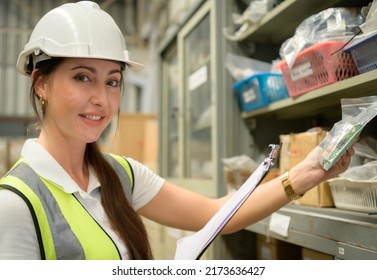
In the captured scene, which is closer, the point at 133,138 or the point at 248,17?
the point at 248,17

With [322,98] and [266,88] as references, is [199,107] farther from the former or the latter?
[322,98]

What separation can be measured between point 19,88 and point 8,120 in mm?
562

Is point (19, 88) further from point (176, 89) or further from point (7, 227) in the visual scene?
point (7, 227)

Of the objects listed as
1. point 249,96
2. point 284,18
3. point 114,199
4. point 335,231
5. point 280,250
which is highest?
point 284,18

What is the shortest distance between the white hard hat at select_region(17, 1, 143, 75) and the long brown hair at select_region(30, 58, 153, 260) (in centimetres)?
4

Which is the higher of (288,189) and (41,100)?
(41,100)

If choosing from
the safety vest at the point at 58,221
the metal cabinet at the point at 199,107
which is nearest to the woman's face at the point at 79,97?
the safety vest at the point at 58,221

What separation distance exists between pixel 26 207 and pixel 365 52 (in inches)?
37.1

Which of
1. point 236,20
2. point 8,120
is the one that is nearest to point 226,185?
point 236,20

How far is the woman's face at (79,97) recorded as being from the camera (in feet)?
3.38

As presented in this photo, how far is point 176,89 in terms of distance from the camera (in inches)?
115

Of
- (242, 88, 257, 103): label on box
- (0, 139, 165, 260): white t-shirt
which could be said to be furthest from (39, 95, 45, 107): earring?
(242, 88, 257, 103): label on box

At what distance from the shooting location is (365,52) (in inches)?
41.1

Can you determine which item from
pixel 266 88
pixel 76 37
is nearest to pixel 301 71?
pixel 266 88
